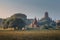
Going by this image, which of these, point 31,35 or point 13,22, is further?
point 13,22

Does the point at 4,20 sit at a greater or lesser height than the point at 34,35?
greater

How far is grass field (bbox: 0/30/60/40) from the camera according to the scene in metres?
7.99

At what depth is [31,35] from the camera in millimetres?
8102

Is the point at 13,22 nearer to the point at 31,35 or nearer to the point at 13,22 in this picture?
the point at 13,22

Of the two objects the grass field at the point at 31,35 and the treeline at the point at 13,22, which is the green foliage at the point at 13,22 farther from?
the grass field at the point at 31,35

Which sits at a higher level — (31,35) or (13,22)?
(13,22)

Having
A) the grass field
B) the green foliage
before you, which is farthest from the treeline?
the grass field

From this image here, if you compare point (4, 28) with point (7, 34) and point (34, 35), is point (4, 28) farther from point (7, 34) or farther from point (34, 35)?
point (34, 35)

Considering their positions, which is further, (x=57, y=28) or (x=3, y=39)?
(x=57, y=28)

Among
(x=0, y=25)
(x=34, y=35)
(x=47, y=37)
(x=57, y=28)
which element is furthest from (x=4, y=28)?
(x=57, y=28)

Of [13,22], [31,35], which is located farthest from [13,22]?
[31,35]

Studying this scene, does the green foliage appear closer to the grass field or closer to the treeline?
the treeline

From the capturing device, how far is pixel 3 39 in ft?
25.5

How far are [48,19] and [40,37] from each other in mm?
1098
